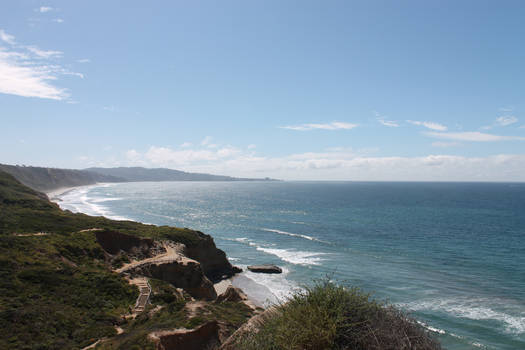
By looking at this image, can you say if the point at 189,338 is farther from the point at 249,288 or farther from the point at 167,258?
the point at 249,288

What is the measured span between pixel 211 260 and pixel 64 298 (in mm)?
26544

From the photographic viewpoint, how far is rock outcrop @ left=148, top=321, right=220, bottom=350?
15289 millimetres

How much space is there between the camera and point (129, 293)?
25766 mm

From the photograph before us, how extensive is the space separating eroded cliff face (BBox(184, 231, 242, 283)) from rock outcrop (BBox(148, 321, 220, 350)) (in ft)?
97.2

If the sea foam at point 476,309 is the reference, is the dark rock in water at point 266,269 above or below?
below

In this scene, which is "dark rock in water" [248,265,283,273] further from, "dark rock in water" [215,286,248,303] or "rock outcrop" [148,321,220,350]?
"rock outcrop" [148,321,220,350]

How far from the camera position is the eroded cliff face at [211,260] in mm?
46188

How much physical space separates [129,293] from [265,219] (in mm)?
71087

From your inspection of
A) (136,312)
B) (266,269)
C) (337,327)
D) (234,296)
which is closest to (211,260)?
(266,269)

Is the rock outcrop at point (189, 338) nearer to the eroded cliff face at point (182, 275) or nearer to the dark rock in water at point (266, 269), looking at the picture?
the eroded cliff face at point (182, 275)

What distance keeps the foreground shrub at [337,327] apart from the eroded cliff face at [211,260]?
3587cm

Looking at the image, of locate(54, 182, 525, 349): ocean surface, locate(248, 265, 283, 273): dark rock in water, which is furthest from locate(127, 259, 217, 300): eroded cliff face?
locate(248, 265, 283, 273): dark rock in water

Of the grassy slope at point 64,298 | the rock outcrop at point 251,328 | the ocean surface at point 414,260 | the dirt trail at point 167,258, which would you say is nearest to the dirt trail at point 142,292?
the grassy slope at point 64,298

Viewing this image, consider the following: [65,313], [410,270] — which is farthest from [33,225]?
[410,270]
